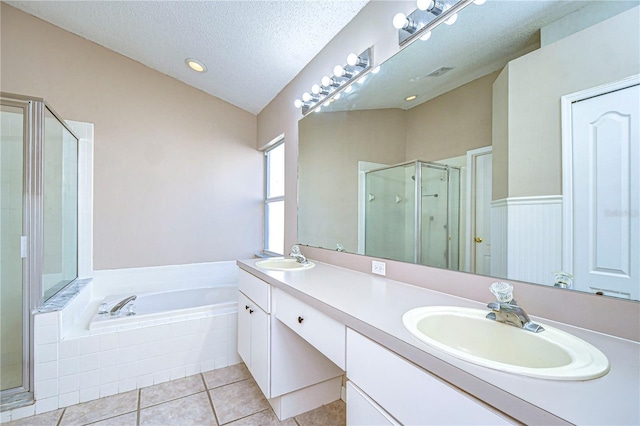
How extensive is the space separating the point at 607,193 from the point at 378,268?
942 mm

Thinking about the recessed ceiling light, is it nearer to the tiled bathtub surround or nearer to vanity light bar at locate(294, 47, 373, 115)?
vanity light bar at locate(294, 47, 373, 115)

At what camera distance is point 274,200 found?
3094mm

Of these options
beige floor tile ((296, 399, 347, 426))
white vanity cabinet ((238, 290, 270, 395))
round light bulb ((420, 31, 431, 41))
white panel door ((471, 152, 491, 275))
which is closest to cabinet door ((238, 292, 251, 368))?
white vanity cabinet ((238, 290, 270, 395))

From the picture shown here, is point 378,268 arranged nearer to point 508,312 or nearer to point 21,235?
point 508,312

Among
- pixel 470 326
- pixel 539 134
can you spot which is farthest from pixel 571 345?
pixel 539 134

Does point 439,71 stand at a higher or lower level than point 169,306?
higher

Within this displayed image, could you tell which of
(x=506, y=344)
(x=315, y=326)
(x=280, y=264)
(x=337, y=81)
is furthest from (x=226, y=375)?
(x=337, y=81)

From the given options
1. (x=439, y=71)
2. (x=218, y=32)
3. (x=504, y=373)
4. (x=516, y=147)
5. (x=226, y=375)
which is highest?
(x=218, y=32)

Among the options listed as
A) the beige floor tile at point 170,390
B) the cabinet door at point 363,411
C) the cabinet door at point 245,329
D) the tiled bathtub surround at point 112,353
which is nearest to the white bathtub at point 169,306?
the tiled bathtub surround at point 112,353

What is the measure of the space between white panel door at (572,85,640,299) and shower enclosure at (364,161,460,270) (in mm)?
385

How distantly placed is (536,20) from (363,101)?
92cm

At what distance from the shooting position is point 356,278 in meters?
1.46

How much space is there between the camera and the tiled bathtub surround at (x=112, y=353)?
1.68m

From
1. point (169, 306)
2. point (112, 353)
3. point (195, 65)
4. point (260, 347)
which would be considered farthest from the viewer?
point (169, 306)
